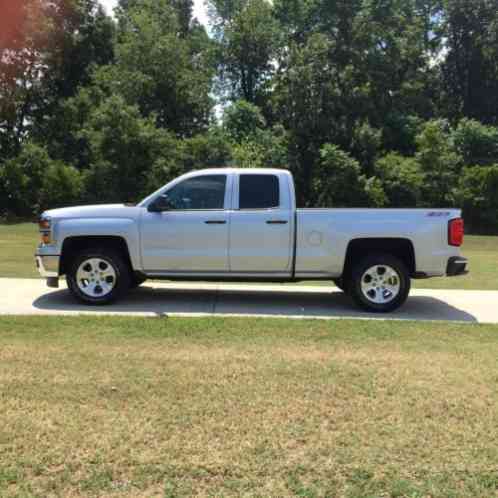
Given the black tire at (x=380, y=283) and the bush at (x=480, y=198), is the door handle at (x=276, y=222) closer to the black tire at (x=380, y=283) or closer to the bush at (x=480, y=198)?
the black tire at (x=380, y=283)

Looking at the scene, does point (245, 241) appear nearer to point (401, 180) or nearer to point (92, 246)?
point (92, 246)

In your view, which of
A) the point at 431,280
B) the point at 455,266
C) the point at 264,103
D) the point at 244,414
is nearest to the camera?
the point at 244,414

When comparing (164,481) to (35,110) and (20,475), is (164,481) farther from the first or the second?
(35,110)

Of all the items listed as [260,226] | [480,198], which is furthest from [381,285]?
[480,198]

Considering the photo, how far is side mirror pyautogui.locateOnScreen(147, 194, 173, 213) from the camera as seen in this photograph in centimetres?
820

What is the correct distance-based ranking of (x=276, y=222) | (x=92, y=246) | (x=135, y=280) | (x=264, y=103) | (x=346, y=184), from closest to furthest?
(x=276, y=222)
(x=92, y=246)
(x=135, y=280)
(x=346, y=184)
(x=264, y=103)

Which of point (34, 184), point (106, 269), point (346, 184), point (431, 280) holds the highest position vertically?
point (346, 184)

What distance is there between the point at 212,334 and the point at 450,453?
11.1 feet

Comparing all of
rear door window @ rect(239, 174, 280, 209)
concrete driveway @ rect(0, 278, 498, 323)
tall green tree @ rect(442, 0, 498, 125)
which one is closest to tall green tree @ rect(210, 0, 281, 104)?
tall green tree @ rect(442, 0, 498, 125)

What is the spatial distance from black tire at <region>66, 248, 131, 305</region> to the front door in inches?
13.1

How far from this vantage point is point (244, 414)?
4.18 metres

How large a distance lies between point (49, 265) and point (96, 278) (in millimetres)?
667

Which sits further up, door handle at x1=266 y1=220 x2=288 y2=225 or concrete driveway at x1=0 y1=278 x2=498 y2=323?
door handle at x1=266 y1=220 x2=288 y2=225

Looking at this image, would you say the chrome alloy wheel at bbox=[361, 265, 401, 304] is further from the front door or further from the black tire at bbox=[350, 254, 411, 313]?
the front door
